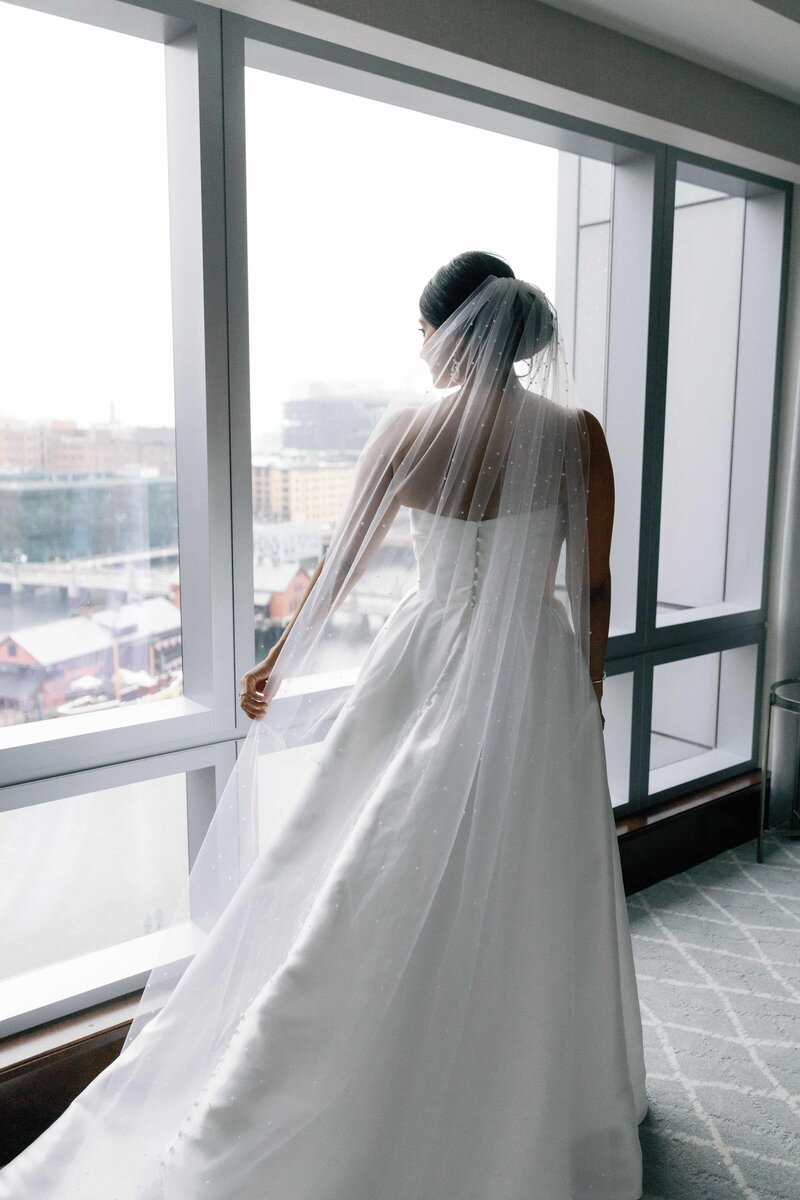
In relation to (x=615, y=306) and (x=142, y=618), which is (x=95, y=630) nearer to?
(x=142, y=618)

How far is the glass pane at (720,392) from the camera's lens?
3381 millimetres

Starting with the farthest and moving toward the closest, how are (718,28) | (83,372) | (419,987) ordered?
(718,28), (83,372), (419,987)

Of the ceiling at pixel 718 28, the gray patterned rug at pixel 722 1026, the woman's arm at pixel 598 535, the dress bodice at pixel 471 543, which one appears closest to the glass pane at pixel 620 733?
the gray patterned rug at pixel 722 1026

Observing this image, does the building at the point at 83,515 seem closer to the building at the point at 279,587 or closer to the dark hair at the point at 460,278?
the building at the point at 279,587

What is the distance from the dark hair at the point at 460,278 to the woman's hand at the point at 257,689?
2.45 feet

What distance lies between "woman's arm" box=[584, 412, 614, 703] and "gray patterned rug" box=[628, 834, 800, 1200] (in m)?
0.95

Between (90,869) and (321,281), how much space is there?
1.50m

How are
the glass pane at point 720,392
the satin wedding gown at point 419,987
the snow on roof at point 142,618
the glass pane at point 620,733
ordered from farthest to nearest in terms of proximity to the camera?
the glass pane at point 720,392 < the glass pane at point 620,733 < the snow on roof at point 142,618 < the satin wedding gown at point 419,987

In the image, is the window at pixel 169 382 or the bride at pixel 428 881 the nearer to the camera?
the bride at pixel 428 881

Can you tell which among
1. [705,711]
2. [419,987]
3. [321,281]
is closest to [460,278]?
[321,281]

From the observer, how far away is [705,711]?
3768 millimetres

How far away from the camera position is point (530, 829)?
1.63 m

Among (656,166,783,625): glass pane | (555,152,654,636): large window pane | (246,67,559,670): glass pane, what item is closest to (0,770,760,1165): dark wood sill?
(246,67,559,670): glass pane

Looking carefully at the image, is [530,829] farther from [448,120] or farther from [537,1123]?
[448,120]
